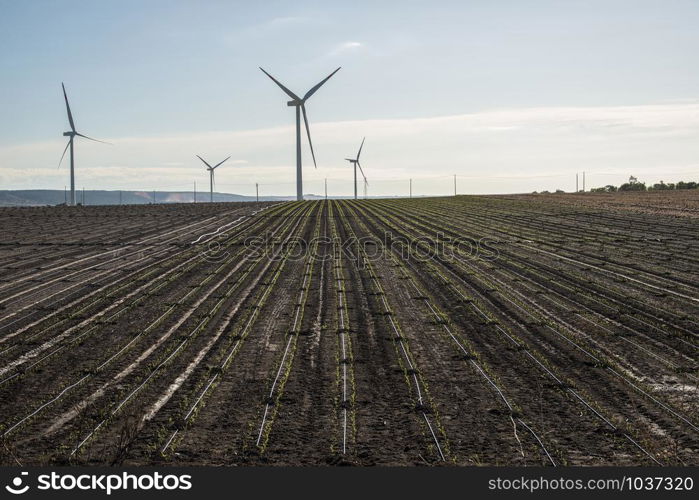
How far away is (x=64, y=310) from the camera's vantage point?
23.6m

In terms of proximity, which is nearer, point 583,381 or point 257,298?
point 583,381

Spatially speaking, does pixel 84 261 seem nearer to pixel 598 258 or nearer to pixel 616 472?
pixel 598 258

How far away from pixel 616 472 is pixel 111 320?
→ 1709cm

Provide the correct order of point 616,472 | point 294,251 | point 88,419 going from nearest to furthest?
point 616,472 → point 88,419 → point 294,251

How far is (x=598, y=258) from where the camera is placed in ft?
112

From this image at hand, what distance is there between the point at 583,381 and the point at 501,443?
4391 millimetres

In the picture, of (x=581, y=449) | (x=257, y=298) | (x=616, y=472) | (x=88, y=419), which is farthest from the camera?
(x=257, y=298)

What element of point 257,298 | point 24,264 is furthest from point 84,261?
point 257,298

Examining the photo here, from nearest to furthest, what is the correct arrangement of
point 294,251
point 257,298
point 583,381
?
point 583,381, point 257,298, point 294,251

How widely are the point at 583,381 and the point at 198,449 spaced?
9.09 m

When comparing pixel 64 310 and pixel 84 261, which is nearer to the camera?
pixel 64 310

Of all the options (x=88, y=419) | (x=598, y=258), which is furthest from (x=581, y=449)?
(x=598, y=258)

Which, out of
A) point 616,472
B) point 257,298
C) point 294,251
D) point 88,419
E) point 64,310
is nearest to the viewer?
point 616,472

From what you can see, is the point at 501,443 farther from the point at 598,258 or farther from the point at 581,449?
Result: the point at 598,258
